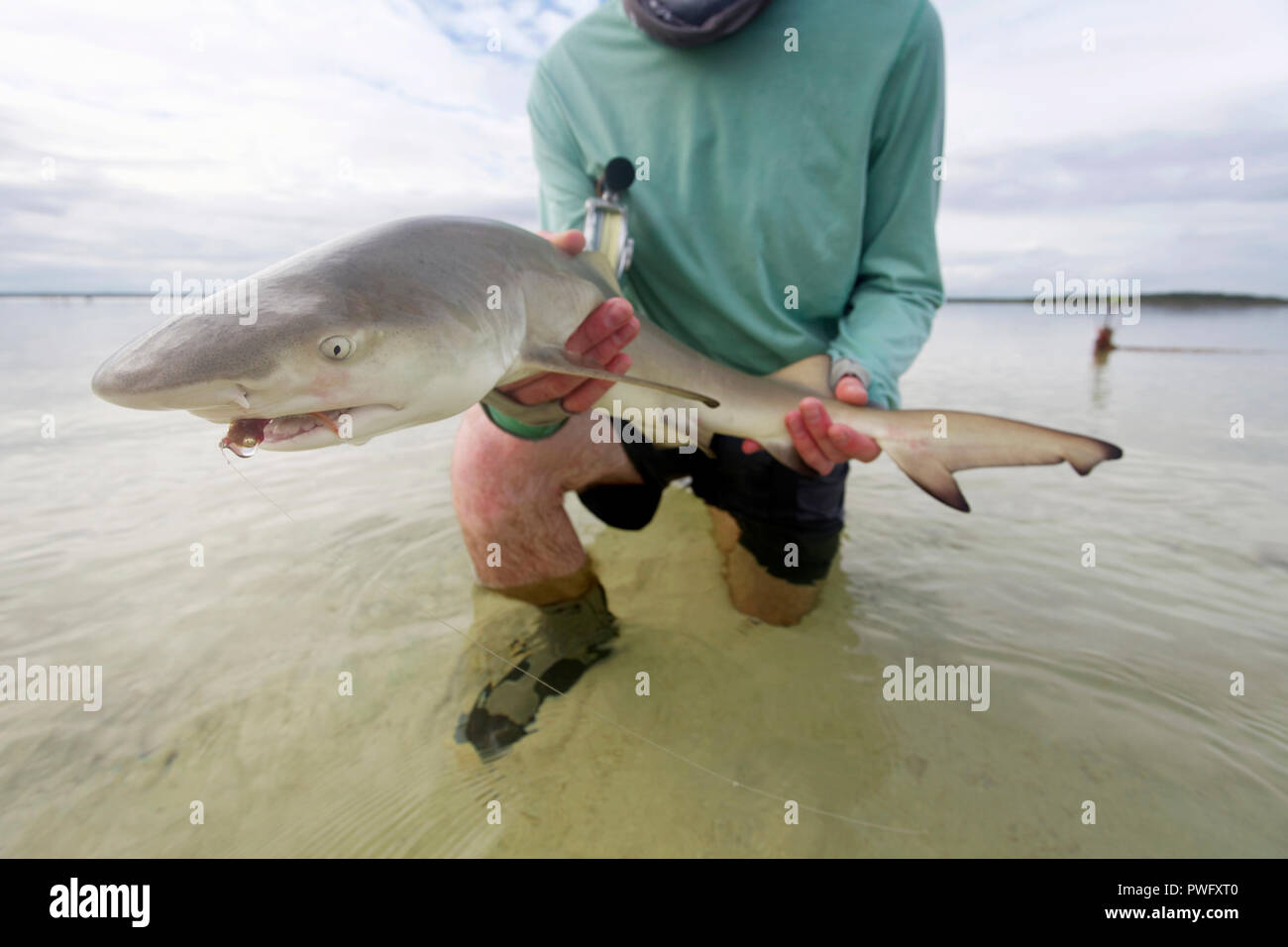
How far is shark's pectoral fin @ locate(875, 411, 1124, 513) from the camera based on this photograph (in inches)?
81.6

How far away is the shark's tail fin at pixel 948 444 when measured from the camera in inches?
81.4

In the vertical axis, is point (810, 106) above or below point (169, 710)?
above

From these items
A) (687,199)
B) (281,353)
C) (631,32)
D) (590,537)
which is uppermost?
(631,32)

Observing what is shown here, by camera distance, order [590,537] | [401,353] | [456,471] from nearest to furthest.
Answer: [401,353] → [456,471] → [590,537]

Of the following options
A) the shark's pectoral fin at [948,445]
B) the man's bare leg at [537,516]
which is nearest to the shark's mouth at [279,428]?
the man's bare leg at [537,516]

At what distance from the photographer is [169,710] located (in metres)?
2.02

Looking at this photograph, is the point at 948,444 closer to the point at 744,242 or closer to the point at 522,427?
the point at 744,242

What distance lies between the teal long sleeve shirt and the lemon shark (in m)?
0.59
